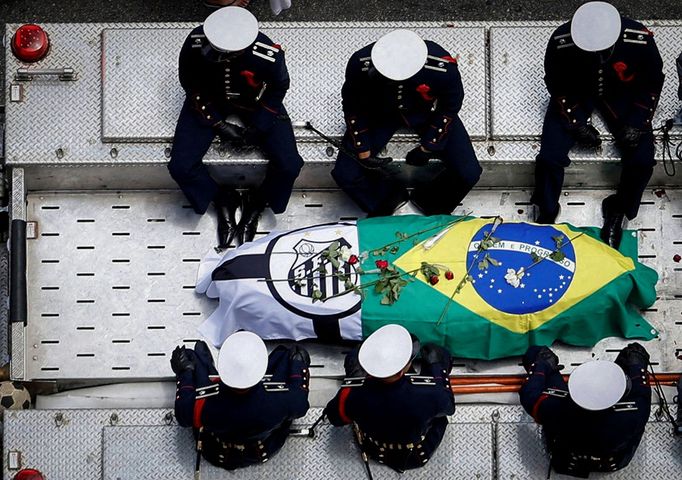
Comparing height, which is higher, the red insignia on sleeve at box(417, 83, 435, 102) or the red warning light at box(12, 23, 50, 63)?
the red insignia on sleeve at box(417, 83, 435, 102)

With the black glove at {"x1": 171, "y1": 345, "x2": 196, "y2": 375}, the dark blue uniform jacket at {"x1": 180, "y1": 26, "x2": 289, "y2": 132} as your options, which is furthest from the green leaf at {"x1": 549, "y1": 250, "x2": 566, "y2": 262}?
the black glove at {"x1": 171, "y1": 345, "x2": 196, "y2": 375}

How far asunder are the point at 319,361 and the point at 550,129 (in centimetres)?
198

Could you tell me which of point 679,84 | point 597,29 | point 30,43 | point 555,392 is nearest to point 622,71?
point 597,29

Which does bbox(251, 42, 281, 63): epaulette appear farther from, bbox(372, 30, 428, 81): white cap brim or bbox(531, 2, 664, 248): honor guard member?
→ bbox(531, 2, 664, 248): honor guard member

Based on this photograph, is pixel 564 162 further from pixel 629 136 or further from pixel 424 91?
pixel 424 91

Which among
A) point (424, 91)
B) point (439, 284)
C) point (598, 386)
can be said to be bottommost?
point (598, 386)

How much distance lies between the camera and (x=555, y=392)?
6.80 m

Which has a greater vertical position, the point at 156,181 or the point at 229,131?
the point at 229,131

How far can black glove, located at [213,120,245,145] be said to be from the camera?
7195mm

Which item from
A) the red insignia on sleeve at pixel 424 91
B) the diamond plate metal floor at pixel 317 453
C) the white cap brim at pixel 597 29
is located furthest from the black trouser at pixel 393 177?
the diamond plate metal floor at pixel 317 453

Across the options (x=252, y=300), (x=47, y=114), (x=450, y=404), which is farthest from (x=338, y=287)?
(x=47, y=114)

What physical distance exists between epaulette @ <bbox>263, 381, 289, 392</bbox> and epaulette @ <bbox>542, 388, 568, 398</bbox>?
147cm

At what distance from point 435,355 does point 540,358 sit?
24.2 inches

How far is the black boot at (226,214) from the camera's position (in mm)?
7527
